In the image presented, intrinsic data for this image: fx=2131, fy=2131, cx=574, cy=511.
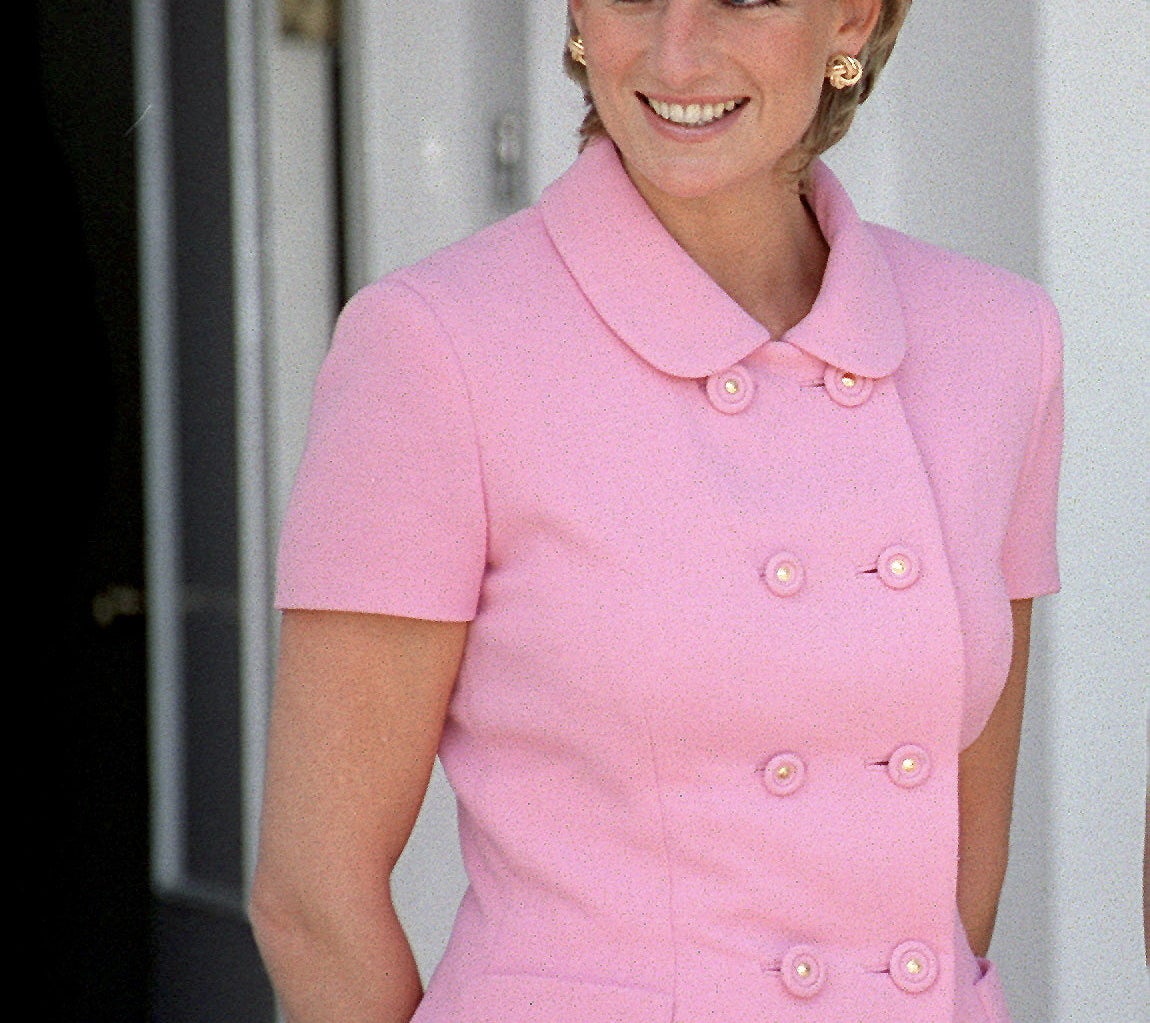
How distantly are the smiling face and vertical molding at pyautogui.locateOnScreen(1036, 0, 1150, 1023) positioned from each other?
1.13 meters

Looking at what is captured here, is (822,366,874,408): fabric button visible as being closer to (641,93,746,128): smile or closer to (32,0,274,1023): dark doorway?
(641,93,746,128): smile

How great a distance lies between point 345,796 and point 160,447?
2.19 meters

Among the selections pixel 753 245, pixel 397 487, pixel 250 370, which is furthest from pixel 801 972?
pixel 250 370

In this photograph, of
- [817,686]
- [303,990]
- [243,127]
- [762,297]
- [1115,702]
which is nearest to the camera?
[817,686]

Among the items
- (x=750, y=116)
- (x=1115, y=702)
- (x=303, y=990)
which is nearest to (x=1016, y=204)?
(x=1115, y=702)

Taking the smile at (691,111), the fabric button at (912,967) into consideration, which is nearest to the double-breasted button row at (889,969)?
the fabric button at (912,967)

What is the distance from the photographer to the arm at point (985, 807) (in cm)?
185

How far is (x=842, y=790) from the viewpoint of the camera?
5.15 feet

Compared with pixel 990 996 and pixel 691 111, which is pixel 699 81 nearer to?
pixel 691 111

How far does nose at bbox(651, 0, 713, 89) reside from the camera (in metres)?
1.61

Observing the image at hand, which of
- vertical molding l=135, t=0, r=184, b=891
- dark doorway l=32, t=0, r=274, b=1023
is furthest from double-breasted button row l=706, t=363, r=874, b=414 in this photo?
vertical molding l=135, t=0, r=184, b=891

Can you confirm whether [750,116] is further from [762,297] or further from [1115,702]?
[1115,702]

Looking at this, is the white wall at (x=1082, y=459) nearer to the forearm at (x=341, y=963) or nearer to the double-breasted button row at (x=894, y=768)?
the double-breasted button row at (x=894, y=768)

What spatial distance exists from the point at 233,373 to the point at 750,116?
198 cm
